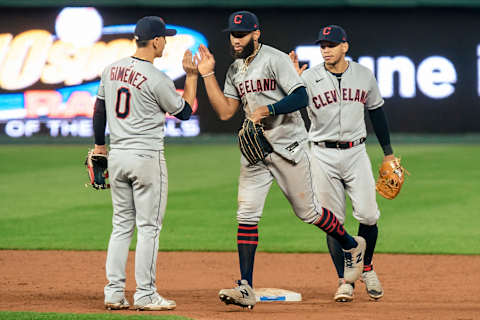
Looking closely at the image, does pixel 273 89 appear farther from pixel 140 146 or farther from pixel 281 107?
pixel 140 146

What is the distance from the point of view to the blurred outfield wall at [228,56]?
2214 cm

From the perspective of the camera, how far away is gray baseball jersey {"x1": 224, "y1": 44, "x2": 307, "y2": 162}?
6.51 meters

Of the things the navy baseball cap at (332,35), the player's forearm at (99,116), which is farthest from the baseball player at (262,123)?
the player's forearm at (99,116)

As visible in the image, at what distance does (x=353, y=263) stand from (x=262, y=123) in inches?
51.8

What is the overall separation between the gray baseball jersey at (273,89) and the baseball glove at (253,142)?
105 mm

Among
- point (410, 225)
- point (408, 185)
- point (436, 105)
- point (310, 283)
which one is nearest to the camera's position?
point (310, 283)

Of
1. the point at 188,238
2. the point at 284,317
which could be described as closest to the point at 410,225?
the point at 188,238

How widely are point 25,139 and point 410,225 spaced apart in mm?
13425

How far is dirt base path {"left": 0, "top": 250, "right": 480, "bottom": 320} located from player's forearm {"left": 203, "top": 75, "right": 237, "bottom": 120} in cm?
142

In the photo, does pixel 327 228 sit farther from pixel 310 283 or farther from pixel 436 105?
pixel 436 105

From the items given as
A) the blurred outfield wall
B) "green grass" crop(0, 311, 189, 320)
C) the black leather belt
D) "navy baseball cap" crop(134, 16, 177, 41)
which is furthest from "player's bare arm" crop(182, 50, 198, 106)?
the blurred outfield wall

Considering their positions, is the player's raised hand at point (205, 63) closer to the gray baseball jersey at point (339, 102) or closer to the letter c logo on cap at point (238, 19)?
the letter c logo on cap at point (238, 19)

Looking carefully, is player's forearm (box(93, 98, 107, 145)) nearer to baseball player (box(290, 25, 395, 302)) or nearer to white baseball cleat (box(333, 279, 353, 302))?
baseball player (box(290, 25, 395, 302))

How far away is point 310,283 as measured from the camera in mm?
7914
